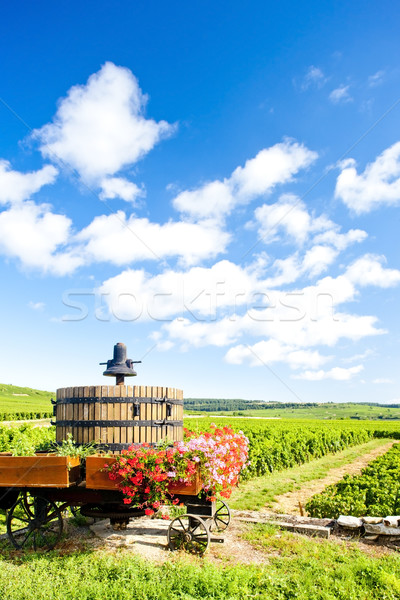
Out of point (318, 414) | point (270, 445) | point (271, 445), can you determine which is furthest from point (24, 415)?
point (318, 414)

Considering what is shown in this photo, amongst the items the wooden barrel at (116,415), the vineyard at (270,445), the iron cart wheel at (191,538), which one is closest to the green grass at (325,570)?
the iron cart wheel at (191,538)

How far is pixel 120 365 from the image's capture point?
8188mm

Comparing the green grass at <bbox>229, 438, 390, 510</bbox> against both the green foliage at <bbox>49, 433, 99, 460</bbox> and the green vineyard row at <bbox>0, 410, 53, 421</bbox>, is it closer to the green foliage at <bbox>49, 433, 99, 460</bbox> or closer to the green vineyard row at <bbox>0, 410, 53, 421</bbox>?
the green foliage at <bbox>49, 433, 99, 460</bbox>

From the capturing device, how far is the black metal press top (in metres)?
8.11

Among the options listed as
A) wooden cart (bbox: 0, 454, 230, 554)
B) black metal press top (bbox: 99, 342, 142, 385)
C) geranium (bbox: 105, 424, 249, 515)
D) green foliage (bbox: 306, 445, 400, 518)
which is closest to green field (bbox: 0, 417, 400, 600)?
wooden cart (bbox: 0, 454, 230, 554)

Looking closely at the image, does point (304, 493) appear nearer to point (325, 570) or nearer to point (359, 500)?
point (359, 500)

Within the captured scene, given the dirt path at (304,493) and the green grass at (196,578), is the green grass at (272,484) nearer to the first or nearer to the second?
the dirt path at (304,493)

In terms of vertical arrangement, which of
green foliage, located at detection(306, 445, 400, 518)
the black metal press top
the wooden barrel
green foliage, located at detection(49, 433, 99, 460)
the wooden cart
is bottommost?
green foliage, located at detection(306, 445, 400, 518)

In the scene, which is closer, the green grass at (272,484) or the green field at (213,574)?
the green field at (213,574)

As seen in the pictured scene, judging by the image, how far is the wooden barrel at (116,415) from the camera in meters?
7.39

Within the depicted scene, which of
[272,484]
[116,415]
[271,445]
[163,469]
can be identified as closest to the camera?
[163,469]

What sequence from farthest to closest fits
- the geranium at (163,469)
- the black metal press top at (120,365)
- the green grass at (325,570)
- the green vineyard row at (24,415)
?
the green vineyard row at (24,415) → the black metal press top at (120,365) → the geranium at (163,469) → the green grass at (325,570)

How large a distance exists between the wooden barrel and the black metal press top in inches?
28.3

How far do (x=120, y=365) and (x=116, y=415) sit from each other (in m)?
1.09
